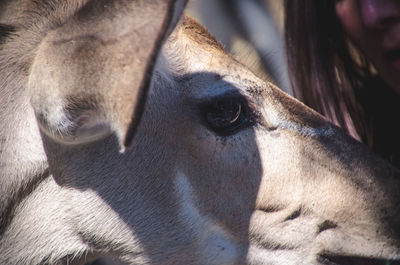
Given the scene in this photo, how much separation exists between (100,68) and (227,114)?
537 millimetres

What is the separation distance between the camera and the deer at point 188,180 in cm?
180

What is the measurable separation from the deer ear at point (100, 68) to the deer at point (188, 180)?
0.11 metres

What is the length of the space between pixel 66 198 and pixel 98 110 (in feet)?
1.44

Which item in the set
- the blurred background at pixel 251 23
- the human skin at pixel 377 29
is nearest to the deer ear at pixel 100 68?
the human skin at pixel 377 29

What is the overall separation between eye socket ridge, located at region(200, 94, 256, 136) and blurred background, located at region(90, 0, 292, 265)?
79.6 inches

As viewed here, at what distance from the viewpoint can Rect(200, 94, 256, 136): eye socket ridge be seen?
183 centimetres

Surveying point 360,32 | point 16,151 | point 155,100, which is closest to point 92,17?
point 155,100

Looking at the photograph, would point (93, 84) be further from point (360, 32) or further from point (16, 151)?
point (360, 32)

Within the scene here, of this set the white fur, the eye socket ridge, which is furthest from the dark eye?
the white fur

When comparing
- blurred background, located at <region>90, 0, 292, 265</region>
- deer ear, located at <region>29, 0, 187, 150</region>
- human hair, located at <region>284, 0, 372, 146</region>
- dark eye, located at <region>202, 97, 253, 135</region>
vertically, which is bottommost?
blurred background, located at <region>90, 0, 292, 265</region>

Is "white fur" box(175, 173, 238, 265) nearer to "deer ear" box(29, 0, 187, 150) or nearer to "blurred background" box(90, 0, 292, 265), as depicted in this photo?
"deer ear" box(29, 0, 187, 150)

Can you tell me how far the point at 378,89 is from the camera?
3076mm

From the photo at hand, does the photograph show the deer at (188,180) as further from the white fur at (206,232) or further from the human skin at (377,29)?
the human skin at (377,29)

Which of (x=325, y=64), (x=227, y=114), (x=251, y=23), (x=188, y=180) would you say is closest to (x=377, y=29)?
(x=325, y=64)
